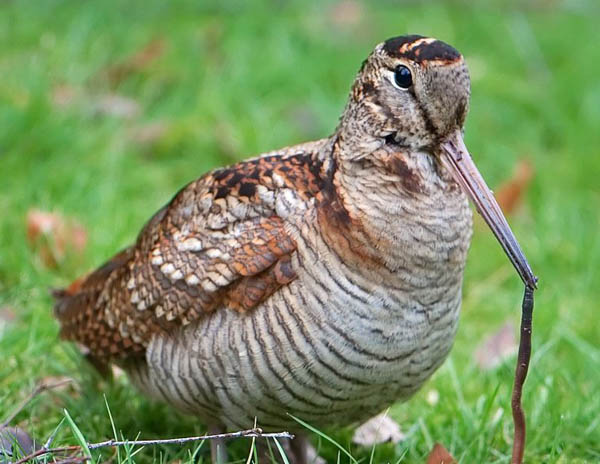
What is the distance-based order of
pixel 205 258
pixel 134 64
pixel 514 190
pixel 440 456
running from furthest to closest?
pixel 134 64 → pixel 514 190 → pixel 440 456 → pixel 205 258

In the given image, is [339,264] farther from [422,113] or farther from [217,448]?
[217,448]

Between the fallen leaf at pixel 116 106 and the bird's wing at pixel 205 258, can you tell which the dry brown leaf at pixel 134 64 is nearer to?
the fallen leaf at pixel 116 106

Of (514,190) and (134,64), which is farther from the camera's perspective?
(134,64)

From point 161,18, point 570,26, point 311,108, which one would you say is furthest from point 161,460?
point 570,26

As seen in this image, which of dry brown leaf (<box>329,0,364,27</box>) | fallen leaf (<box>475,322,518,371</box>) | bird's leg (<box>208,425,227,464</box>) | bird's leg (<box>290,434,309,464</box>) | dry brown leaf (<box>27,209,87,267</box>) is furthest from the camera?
dry brown leaf (<box>329,0,364,27</box>)

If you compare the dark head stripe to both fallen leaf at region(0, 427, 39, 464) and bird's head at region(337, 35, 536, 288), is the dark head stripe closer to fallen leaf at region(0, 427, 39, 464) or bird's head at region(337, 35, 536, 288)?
bird's head at region(337, 35, 536, 288)

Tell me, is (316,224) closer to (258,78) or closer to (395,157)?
(395,157)

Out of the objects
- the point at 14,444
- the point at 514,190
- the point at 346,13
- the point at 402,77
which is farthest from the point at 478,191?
the point at 346,13

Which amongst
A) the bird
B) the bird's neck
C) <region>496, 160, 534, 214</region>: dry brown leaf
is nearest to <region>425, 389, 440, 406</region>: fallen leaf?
the bird
